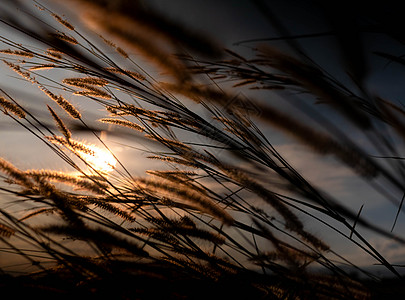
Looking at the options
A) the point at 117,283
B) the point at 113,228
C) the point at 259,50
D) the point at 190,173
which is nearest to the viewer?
the point at 117,283

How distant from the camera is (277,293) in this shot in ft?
2.53

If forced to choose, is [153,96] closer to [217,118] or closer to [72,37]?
[217,118]

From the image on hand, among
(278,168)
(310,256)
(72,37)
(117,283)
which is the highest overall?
(72,37)

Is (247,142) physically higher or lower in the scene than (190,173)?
higher

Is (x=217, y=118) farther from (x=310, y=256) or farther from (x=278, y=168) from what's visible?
(x=310, y=256)

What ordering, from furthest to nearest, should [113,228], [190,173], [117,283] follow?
[190,173] < [113,228] < [117,283]

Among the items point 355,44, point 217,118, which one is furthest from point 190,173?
point 355,44

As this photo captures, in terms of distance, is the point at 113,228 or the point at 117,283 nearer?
the point at 117,283

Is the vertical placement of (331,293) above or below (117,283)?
above

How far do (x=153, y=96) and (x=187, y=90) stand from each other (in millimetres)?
113

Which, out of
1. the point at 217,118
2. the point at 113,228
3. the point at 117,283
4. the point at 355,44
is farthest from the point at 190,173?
the point at 355,44

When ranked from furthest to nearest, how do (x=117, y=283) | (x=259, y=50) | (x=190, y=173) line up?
1. (x=190, y=173)
2. (x=259, y=50)
3. (x=117, y=283)

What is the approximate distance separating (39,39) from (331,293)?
1.02 metres

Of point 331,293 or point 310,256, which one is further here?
point 310,256
